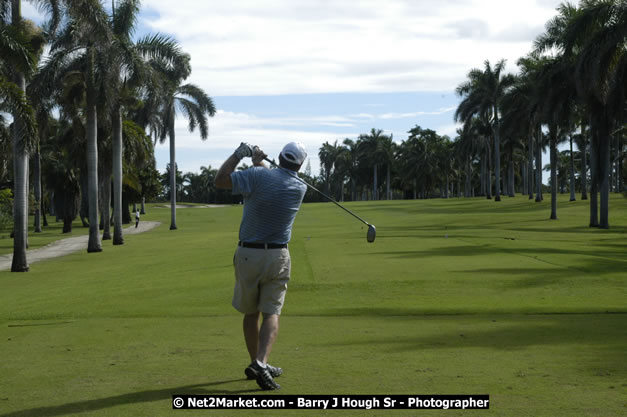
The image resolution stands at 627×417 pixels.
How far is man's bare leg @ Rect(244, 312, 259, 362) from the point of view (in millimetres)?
7145

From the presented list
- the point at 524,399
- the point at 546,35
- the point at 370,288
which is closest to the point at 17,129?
the point at 370,288

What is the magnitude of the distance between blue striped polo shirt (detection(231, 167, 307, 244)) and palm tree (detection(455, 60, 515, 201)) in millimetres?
76918

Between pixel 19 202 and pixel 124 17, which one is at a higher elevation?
pixel 124 17

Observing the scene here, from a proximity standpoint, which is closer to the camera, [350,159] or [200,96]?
[200,96]

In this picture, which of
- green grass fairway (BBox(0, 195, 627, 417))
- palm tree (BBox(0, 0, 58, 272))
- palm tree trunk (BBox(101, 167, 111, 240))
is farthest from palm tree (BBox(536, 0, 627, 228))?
palm tree trunk (BBox(101, 167, 111, 240))

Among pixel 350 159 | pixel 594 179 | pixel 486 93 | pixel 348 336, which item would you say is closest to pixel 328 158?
pixel 350 159

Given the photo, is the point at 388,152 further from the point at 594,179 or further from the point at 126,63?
the point at 126,63

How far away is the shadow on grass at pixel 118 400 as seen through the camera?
567 centimetres

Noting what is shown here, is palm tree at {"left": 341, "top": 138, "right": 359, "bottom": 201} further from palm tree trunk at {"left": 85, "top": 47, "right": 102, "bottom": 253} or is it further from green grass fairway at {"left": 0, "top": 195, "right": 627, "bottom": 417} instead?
green grass fairway at {"left": 0, "top": 195, "right": 627, "bottom": 417}

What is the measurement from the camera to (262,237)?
692 cm

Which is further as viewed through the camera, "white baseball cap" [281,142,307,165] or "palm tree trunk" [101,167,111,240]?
"palm tree trunk" [101,167,111,240]

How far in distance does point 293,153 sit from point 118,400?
9.35ft

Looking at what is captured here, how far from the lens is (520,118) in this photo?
66375 mm

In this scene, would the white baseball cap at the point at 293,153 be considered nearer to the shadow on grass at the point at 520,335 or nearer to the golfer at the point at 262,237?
the golfer at the point at 262,237
